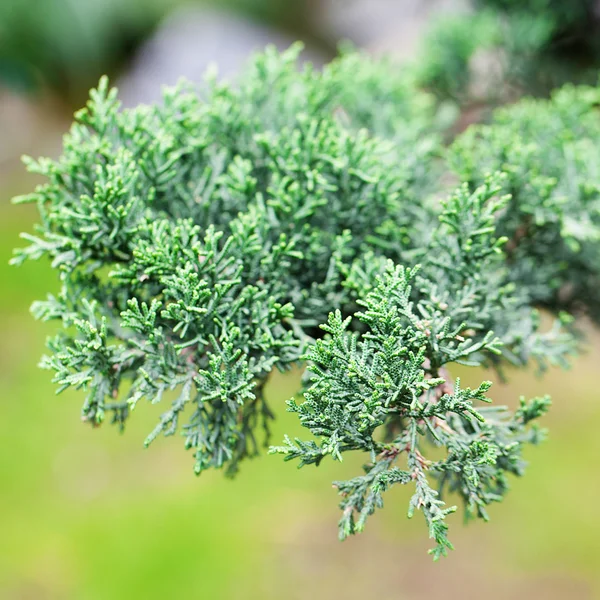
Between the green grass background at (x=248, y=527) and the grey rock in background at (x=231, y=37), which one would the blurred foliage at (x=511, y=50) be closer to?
the green grass background at (x=248, y=527)

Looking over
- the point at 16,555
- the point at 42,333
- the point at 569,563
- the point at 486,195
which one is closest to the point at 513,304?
the point at 486,195

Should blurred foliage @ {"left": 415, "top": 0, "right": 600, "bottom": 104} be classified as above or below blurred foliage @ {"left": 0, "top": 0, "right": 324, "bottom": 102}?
below

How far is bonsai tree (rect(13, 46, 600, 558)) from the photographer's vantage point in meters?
1.55

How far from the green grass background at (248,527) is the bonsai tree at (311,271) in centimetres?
201

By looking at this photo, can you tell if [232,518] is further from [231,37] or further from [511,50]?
[231,37]

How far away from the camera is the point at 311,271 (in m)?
1.99

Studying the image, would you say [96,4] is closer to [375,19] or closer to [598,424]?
[375,19]

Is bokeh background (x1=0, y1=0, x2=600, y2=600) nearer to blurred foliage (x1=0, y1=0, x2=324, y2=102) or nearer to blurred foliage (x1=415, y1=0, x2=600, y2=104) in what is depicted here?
blurred foliage (x1=415, y1=0, x2=600, y2=104)

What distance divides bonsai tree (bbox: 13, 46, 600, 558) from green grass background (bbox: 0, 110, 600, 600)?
201cm

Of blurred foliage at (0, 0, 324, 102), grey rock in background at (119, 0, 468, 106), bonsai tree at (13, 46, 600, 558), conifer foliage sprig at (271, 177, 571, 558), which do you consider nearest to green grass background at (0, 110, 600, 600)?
bonsai tree at (13, 46, 600, 558)

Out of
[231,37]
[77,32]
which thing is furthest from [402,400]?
[77,32]

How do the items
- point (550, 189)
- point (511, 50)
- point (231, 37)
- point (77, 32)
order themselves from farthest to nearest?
point (231, 37) < point (77, 32) < point (511, 50) < point (550, 189)

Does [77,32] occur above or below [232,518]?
above

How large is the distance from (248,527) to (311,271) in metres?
2.70
